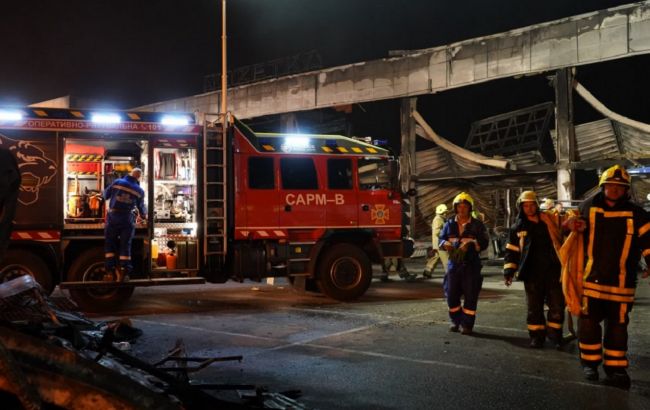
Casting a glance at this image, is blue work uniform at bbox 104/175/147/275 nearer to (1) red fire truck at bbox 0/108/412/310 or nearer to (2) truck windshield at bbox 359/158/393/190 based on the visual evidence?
(1) red fire truck at bbox 0/108/412/310

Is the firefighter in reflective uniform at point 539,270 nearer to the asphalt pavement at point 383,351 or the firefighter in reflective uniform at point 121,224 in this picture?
the asphalt pavement at point 383,351

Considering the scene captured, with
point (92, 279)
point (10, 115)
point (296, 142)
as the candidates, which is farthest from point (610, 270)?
point (10, 115)

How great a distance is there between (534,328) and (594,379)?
126 cm

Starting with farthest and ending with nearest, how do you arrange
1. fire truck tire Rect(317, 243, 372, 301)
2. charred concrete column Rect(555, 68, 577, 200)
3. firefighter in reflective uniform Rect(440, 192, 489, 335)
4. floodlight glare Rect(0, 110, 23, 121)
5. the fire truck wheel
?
charred concrete column Rect(555, 68, 577, 200) → fire truck tire Rect(317, 243, 372, 301) → floodlight glare Rect(0, 110, 23, 121) → the fire truck wheel → firefighter in reflective uniform Rect(440, 192, 489, 335)

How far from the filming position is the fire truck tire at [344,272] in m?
9.78

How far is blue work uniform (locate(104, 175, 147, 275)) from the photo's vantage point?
8688 mm

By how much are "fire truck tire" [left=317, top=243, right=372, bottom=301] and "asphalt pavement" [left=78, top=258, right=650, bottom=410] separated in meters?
0.24

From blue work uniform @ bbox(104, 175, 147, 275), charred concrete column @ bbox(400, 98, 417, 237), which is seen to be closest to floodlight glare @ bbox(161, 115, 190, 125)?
blue work uniform @ bbox(104, 175, 147, 275)

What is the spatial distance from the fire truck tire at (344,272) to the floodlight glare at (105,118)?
3844mm

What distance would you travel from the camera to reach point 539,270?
6410 mm

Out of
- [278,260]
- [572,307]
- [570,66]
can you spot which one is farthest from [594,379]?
[570,66]

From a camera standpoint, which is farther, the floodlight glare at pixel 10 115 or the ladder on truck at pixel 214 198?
the ladder on truck at pixel 214 198

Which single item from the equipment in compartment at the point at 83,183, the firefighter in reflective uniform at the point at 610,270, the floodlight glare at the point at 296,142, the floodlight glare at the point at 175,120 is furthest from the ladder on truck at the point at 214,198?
the firefighter in reflective uniform at the point at 610,270

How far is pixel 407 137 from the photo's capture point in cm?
1912
